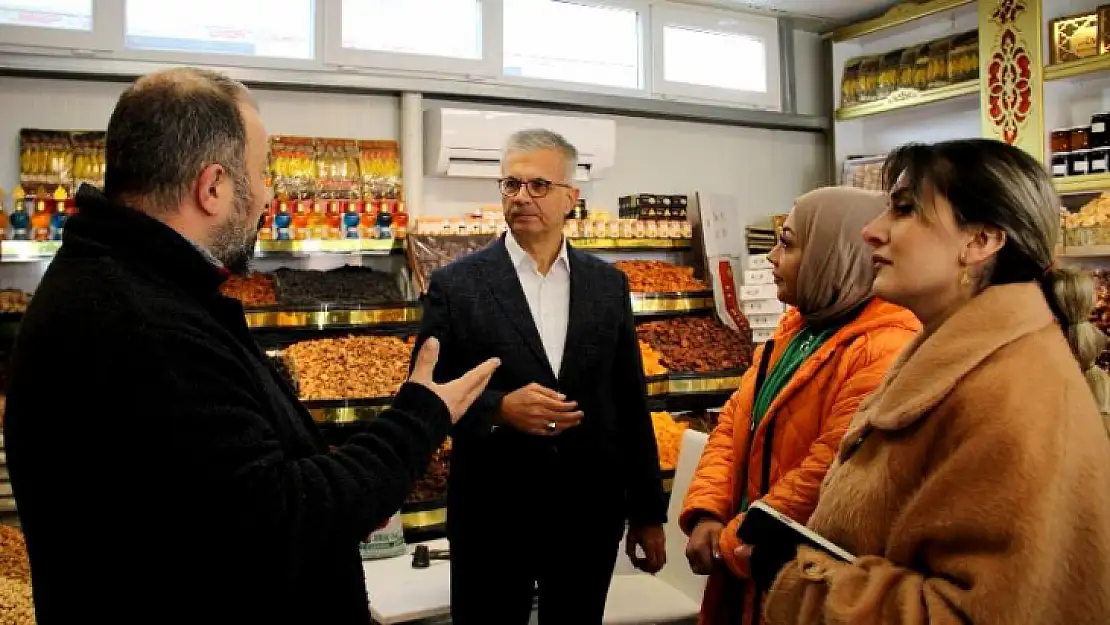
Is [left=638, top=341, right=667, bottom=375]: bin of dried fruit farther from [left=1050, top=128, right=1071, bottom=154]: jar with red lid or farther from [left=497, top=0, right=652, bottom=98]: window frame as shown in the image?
[left=1050, top=128, right=1071, bottom=154]: jar with red lid

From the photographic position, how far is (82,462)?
1.24 m

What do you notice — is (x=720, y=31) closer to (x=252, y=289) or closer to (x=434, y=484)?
(x=252, y=289)

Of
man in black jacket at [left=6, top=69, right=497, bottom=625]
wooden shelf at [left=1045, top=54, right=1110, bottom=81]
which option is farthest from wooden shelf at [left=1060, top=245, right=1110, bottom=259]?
man in black jacket at [left=6, top=69, right=497, bottom=625]

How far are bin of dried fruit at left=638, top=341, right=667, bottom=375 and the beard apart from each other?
3.29 metres

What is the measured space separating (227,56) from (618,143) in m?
2.61

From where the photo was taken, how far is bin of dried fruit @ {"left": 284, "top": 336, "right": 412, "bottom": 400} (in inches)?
150

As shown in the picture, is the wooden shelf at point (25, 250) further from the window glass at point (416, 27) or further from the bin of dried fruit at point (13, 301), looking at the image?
the window glass at point (416, 27)

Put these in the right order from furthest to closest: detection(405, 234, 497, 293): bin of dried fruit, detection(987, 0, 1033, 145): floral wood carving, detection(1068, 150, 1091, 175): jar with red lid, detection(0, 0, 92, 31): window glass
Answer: detection(987, 0, 1033, 145): floral wood carving, detection(1068, 150, 1091, 175): jar with red lid, detection(405, 234, 497, 293): bin of dried fruit, detection(0, 0, 92, 31): window glass

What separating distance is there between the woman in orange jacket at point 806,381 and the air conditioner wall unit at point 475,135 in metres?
3.44

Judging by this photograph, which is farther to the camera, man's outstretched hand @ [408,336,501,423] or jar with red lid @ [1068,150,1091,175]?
jar with red lid @ [1068,150,1091,175]

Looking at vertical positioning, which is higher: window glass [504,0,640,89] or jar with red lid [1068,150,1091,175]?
window glass [504,0,640,89]

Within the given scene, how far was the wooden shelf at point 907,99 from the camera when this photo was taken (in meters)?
Result: 5.97

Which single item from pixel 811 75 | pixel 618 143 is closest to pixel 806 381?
pixel 618 143

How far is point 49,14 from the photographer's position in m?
4.70
